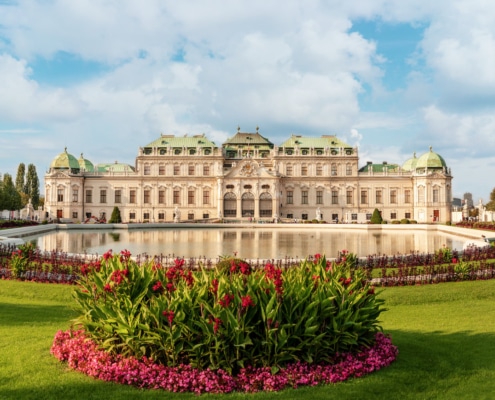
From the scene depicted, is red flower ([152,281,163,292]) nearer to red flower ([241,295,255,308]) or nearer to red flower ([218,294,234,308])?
red flower ([218,294,234,308])

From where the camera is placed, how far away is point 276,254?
2630cm

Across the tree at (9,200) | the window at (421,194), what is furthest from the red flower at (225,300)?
the window at (421,194)

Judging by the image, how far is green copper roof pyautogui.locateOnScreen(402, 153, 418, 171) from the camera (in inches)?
3371

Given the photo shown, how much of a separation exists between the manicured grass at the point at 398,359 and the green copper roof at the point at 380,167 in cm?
7000

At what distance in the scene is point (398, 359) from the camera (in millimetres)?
8531

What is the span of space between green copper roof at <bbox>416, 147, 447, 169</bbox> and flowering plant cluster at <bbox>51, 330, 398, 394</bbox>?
3027 inches

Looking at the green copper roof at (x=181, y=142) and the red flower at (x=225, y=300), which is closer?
the red flower at (x=225, y=300)

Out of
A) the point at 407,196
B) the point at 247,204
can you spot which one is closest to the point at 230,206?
the point at 247,204

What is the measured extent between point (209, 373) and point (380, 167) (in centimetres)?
8102

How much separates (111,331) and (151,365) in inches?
36.5

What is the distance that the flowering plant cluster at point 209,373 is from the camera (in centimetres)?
704

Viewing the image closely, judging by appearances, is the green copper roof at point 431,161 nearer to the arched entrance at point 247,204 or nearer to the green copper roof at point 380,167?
the green copper roof at point 380,167

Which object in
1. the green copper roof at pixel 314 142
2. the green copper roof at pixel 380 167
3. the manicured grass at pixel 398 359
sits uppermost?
the green copper roof at pixel 314 142

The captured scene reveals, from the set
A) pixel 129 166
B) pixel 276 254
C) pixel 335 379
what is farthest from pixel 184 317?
pixel 129 166
